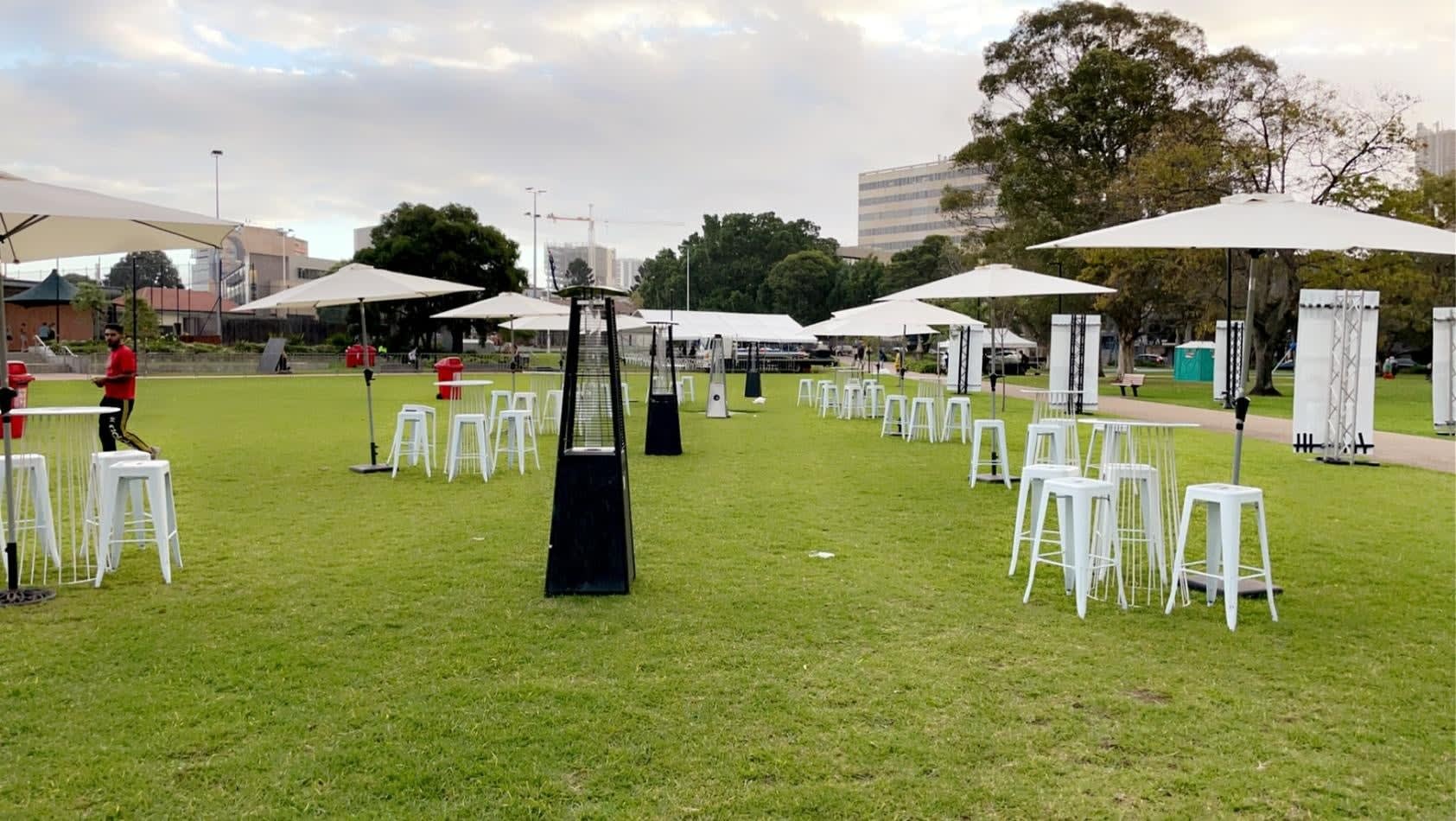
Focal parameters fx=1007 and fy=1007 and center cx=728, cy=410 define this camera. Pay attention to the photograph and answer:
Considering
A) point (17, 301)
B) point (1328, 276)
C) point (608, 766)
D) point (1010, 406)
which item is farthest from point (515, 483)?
point (17, 301)

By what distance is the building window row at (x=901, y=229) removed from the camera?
12050cm

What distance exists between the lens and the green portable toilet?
43875mm

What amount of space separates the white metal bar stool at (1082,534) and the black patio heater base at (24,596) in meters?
5.66

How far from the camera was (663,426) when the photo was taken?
13312mm

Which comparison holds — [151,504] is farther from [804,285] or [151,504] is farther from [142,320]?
[804,285]

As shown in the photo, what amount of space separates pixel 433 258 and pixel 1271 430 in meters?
39.0

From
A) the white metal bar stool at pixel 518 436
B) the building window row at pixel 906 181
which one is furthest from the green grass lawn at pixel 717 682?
the building window row at pixel 906 181

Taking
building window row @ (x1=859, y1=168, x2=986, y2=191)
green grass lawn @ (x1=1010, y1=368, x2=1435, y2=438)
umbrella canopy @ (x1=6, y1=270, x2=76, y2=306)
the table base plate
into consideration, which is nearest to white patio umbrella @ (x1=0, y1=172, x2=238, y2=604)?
the table base plate

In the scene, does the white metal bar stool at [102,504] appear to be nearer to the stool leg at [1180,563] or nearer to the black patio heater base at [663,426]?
the stool leg at [1180,563]

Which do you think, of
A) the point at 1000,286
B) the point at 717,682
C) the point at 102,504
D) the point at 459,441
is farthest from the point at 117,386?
the point at 1000,286

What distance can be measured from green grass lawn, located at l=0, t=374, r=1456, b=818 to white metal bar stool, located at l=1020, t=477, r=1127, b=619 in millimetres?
221

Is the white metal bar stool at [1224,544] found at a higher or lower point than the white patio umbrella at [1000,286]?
lower

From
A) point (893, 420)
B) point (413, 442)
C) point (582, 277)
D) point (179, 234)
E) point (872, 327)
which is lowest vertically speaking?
point (893, 420)

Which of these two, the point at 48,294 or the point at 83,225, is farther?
the point at 48,294
